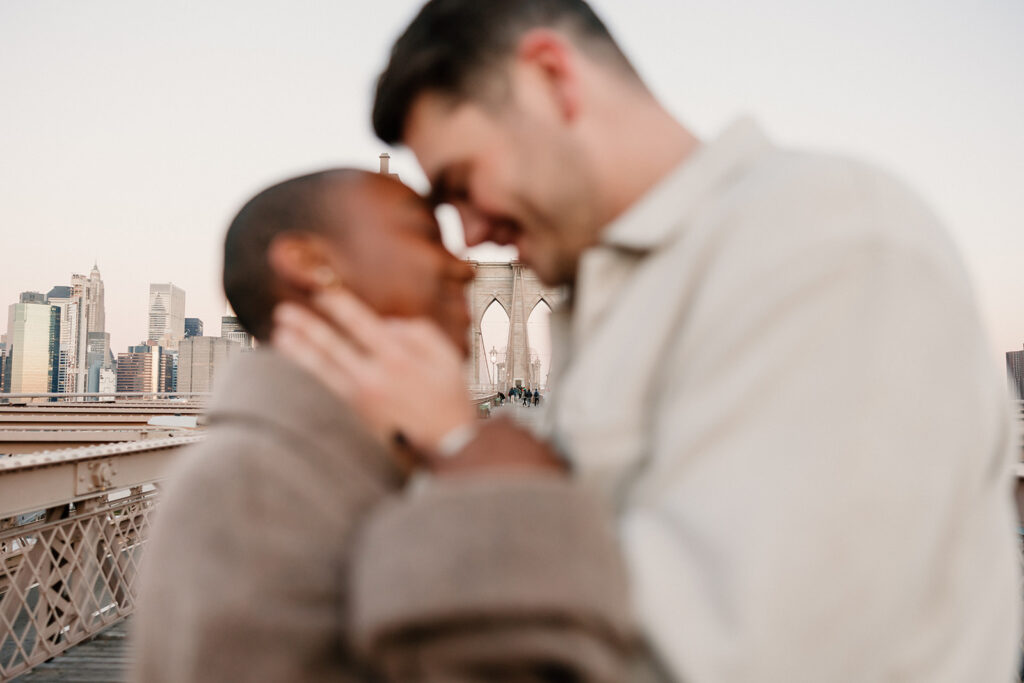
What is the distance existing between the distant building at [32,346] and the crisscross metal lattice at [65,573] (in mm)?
94704

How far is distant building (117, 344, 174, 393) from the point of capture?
320 feet

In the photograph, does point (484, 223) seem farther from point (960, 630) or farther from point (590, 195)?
point (960, 630)

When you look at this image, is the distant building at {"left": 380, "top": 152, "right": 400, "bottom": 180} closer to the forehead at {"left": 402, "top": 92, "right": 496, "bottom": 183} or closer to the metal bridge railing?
the forehead at {"left": 402, "top": 92, "right": 496, "bottom": 183}

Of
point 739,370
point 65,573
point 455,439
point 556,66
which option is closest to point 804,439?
point 739,370

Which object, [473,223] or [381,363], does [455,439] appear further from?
[473,223]

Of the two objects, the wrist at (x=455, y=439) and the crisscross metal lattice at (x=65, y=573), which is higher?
the wrist at (x=455, y=439)

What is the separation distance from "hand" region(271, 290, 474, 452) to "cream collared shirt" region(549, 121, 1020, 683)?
14cm

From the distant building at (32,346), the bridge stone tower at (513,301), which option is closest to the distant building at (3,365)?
the distant building at (32,346)

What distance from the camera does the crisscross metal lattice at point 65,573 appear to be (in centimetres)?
316

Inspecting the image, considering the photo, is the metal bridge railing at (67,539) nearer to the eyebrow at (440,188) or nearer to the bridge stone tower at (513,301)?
the eyebrow at (440,188)

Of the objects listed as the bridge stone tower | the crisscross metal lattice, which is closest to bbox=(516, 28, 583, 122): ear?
the crisscross metal lattice

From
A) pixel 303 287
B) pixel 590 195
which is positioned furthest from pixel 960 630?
pixel 303 287

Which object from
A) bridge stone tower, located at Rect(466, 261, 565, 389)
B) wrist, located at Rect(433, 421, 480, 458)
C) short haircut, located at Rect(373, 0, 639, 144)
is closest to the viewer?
wrist, located at Rect(433, 421, 480, 458)

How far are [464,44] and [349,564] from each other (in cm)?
67
